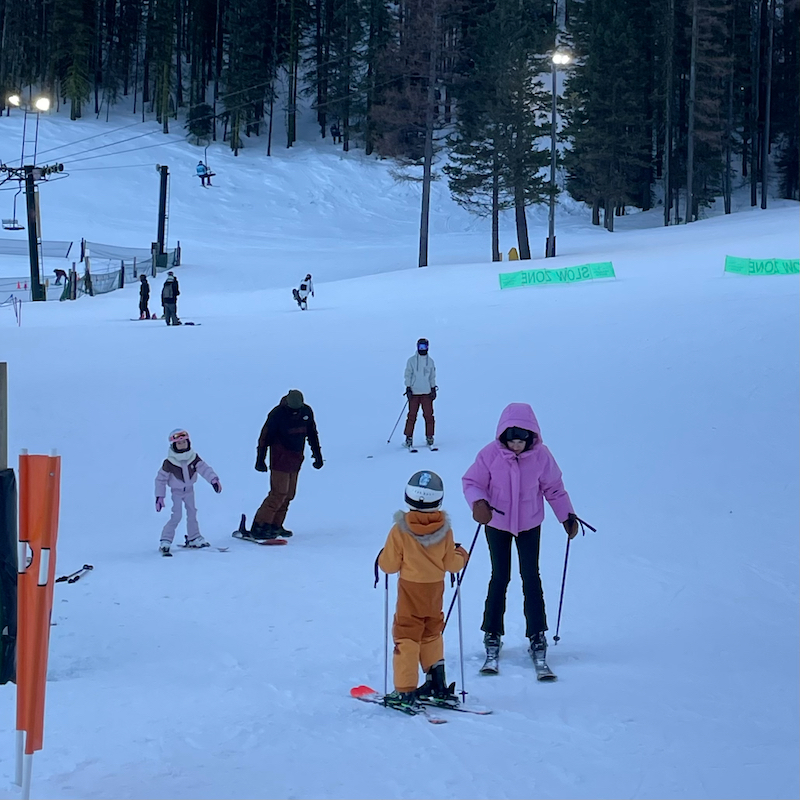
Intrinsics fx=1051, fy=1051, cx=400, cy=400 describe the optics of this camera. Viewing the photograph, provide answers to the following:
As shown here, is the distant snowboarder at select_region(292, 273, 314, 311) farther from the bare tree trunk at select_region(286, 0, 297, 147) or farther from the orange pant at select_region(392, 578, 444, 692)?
the bare tree trunk at select_region(286, 0, 297, 147)

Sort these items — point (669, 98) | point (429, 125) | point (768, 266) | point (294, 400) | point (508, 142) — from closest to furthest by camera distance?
1. point (294, 400)
2. point (768, 266)
3. point (429, 125)
4. point (508, 142)
5. point (669, 98)

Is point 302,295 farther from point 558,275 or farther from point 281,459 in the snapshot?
point 281,459

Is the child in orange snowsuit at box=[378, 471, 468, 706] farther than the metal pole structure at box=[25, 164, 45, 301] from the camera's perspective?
No

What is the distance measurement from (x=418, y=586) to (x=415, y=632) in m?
0.25

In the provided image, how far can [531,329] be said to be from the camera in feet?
70.8

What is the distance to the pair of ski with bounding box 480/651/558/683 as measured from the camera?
5.90 meters

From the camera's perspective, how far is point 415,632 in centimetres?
555

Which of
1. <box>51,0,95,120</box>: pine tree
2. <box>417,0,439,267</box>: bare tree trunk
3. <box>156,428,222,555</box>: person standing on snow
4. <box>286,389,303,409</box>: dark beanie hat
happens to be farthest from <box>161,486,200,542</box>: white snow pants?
<box>51,0,95,120</box>: pine tree

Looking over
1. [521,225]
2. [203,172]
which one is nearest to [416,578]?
[521,225]

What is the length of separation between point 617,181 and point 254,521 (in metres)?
43.5

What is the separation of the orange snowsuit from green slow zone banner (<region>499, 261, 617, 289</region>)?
2361 cm

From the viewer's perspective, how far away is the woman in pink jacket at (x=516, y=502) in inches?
236

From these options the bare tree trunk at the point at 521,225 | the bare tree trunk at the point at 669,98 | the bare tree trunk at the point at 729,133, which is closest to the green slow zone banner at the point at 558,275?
the bare tree trunk at the point at 521,225

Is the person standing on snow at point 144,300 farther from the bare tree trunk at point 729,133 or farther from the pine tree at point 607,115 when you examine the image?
the bare tree trunk at point 729,133
